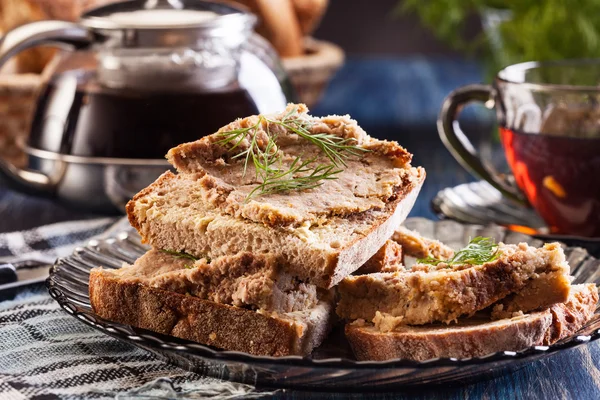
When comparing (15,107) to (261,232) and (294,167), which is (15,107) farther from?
(261,232)

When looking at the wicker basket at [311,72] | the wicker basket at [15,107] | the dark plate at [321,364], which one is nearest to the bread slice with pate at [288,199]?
the dark plate at [321,364]

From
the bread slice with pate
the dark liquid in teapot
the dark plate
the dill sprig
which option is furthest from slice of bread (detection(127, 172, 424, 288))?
the dark liquid in teapot

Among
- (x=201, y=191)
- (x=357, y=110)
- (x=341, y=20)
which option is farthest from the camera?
(x=341, y=20)

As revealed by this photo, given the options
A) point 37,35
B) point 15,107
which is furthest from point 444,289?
point 15,107

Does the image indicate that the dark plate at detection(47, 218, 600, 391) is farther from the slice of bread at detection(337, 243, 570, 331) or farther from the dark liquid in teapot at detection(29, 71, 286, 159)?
the dark liquid in teapot at detection(29, 71, 286, 159)

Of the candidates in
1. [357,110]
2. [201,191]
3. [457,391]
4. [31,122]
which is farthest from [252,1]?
[457,391]

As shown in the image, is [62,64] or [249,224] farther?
[62,64]

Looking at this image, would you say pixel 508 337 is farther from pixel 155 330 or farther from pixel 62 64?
pixel 62 64
